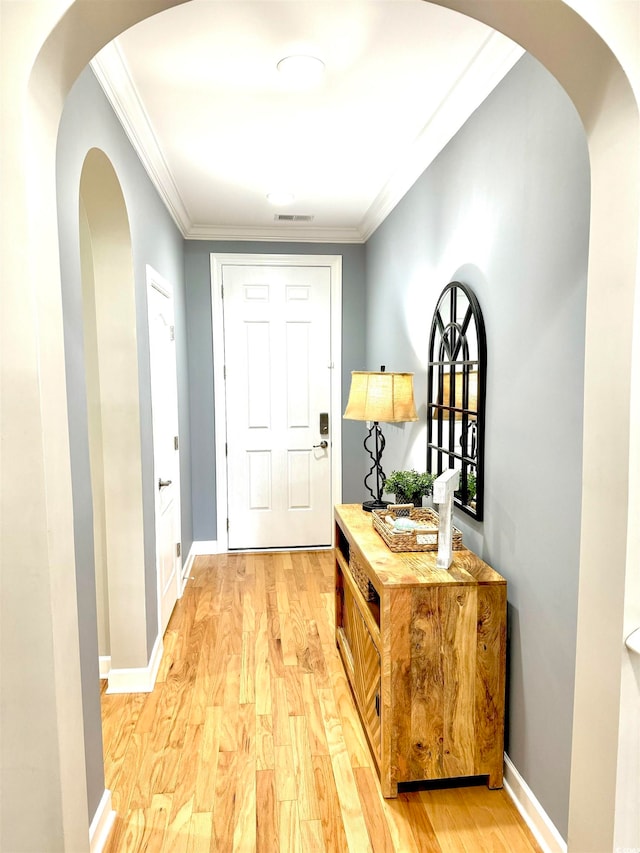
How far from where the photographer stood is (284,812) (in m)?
1.89

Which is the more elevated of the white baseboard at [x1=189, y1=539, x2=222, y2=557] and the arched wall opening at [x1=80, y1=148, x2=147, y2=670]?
the arched wall opening at [x1=80, y1=148, x2=147, y2=670]

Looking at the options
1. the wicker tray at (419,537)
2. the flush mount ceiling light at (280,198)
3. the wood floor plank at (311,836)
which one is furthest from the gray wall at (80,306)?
the flush mount ceiling light at (280,198)

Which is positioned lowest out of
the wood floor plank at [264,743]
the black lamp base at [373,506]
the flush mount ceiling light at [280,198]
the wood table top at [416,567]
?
the wood floor plank at [264,743]

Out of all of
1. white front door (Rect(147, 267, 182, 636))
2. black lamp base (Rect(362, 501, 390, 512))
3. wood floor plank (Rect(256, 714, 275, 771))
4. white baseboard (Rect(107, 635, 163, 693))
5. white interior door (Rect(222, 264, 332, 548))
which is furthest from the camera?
white interior door (Rect(222, 264, 332, 548))

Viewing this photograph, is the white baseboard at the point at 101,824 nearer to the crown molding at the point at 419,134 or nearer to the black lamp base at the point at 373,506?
the black lamp base at the point at 373,506

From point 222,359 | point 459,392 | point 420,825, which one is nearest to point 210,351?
point 222,359

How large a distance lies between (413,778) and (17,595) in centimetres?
148

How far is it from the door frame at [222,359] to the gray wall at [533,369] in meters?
2.18

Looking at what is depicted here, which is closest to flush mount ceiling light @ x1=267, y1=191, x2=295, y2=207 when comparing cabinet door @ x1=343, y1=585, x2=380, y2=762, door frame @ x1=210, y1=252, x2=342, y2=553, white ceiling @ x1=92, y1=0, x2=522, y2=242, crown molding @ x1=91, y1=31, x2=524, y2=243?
white ceiling @ x1=92, y1=0, x2=522, y2=242

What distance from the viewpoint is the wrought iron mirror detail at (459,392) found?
2146 millimetres

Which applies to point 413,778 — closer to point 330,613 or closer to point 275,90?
point 330,613

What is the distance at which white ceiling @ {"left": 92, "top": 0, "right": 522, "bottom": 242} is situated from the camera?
179 cm

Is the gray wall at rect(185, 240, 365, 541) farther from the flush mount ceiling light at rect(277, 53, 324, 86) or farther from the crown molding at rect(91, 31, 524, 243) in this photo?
the flush mount ceiling light at rect(277, 53, 324, 86)

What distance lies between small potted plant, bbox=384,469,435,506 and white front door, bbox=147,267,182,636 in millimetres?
1194
